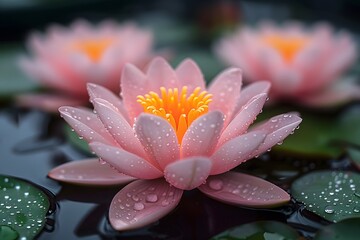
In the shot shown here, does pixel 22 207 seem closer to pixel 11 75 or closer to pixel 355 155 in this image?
pixel 355 155

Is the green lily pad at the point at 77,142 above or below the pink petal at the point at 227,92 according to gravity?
below

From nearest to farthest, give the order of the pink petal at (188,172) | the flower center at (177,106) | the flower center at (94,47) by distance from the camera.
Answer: the pink petal at (188,172)
the flower center at (177,106)
the flower center at (94,47)

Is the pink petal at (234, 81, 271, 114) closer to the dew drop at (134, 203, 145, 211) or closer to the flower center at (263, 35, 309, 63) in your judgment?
the dew drop at (134, 203, 145, 211)

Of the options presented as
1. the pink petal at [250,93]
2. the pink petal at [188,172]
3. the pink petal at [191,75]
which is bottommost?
the pink petal at [188,172]

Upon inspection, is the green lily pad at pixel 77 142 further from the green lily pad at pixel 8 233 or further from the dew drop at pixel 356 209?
the dew drop at pixel 356 209

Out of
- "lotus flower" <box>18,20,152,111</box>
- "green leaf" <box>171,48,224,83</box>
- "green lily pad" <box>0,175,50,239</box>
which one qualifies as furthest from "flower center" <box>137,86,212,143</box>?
"green leaf" <box>171,48,224,83</box>

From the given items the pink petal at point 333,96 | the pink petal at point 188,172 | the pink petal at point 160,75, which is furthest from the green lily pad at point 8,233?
the pink petal at point 333,96

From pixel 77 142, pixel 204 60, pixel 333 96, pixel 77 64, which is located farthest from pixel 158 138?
pixel 204 60

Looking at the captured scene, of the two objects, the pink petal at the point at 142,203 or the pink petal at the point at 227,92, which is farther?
the pink petal at the point at 227,92
